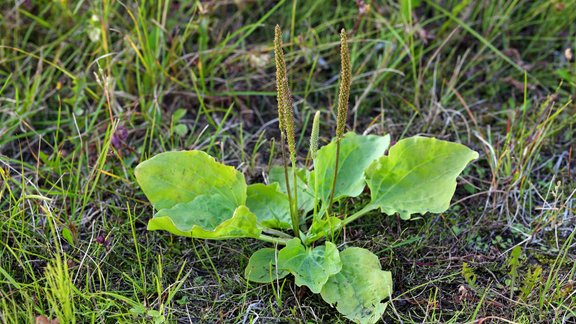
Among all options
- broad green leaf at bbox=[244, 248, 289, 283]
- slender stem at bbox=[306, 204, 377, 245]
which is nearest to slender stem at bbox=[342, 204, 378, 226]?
slender stem at bbox=[306, 204, 377, 245]

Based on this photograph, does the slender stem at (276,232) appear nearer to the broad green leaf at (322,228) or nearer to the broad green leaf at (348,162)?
the broad green leaf at (322,228)

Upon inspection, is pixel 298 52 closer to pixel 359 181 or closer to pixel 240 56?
pixel 240 56

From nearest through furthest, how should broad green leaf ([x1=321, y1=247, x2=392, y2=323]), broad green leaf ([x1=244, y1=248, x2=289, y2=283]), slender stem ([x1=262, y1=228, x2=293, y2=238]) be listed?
broad green leaf ([x1=321, y1=247, x2=392, y2=323]) → broad green leaf ([x1=244, y1=248, x2=289, y2=283]) → slender stem ([x1=262, y1=228, x2=293, y2=238])

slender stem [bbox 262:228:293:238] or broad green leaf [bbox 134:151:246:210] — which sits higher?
broad green leaf [bbox 134:151:246:210]

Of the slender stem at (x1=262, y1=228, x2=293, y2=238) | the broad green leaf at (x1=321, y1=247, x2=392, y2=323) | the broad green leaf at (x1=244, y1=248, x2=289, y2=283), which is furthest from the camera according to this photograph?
the slender stem at (x1=262, y1=228, x2=293, y2=238)

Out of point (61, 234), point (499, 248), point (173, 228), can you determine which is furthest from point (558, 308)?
point (61, 234)

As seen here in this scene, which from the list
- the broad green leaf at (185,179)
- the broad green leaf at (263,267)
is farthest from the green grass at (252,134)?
the broad green leaf at (185,179)

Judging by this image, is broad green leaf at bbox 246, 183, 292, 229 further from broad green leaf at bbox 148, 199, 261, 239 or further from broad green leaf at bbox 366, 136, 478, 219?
broad green leaf at bbox 366, 136, 478, 219
